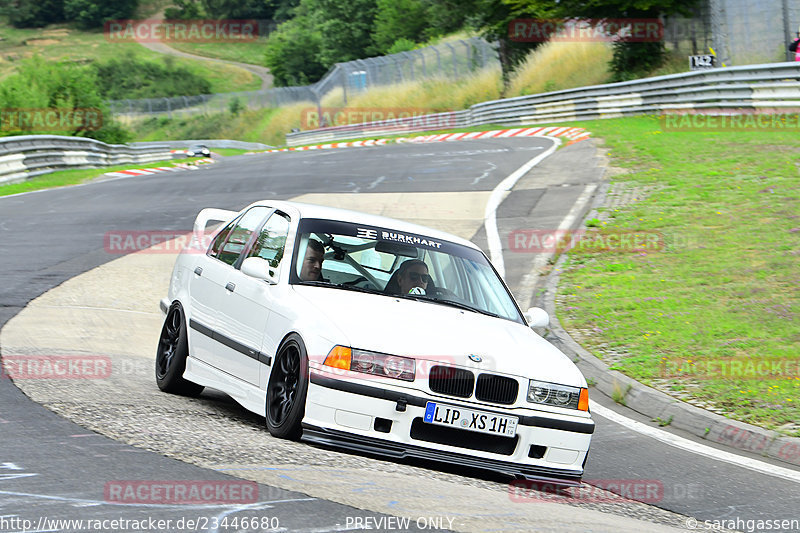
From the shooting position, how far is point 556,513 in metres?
5.08

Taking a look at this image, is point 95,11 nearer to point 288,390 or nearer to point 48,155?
point 48,155

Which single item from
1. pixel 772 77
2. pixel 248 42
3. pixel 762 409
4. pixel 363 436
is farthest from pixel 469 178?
pixel 248 42

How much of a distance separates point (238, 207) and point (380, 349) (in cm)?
1429

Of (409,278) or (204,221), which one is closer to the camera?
(409,278)

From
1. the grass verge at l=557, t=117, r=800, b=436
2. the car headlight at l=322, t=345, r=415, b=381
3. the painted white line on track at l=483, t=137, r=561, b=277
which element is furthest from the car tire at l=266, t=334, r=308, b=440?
the painted white line on track at l=483, t=137, r=561, b=277

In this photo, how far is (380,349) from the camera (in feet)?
19.3

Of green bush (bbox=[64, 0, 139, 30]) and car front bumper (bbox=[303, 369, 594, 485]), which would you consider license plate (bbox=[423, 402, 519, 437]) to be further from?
green bush (bbox=[64, 0, 139, 30])

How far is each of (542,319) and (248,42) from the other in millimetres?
140501

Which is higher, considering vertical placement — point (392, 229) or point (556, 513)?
point (392, 229)

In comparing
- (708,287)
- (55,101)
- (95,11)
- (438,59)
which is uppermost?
(95,11)

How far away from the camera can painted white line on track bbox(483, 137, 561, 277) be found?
1443 cm

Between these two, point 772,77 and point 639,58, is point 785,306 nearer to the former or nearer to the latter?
point 772,77

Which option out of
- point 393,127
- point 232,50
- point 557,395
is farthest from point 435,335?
point 232,50

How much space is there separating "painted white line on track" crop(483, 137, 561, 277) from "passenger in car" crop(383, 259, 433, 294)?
16.9ft
